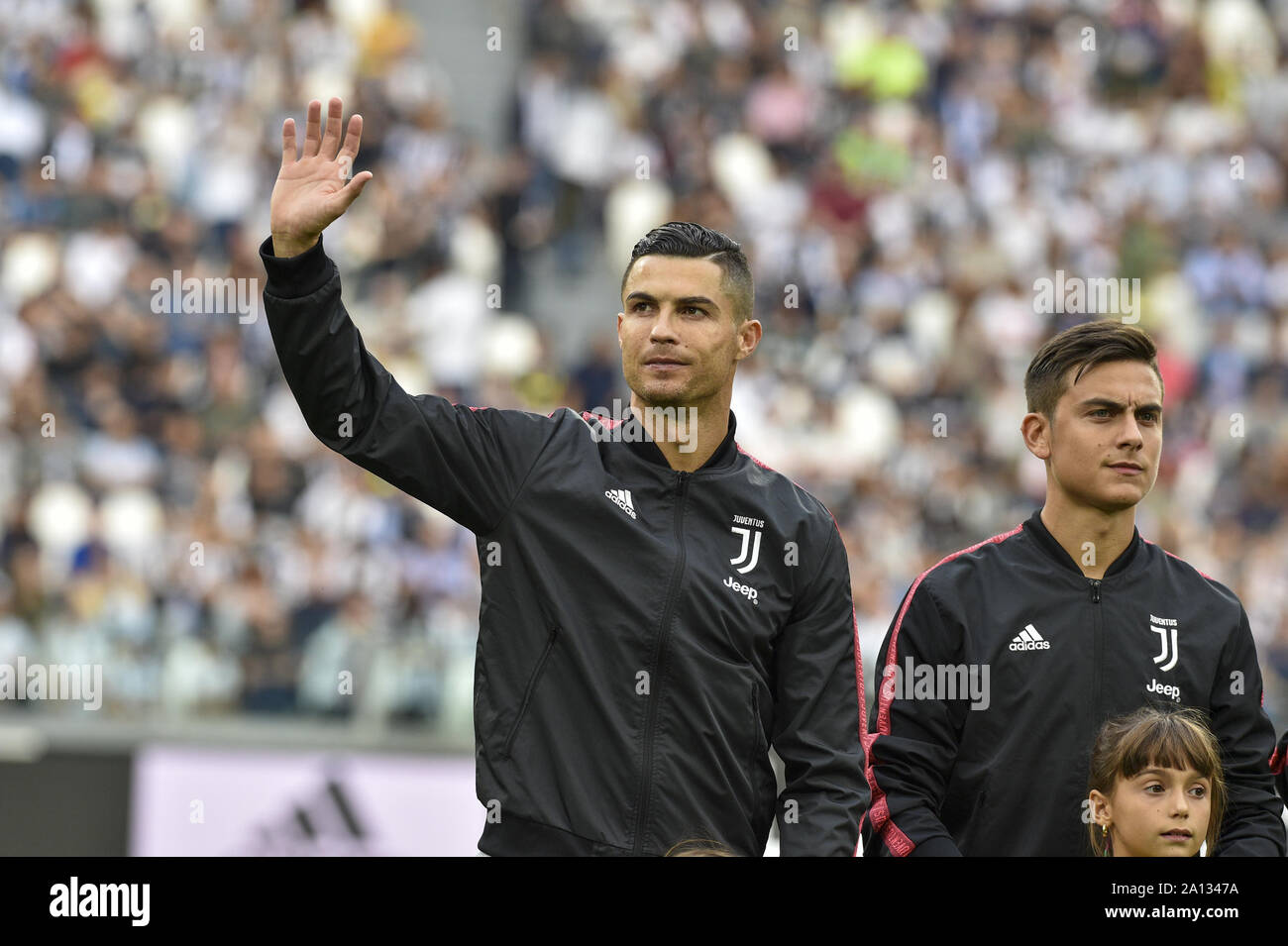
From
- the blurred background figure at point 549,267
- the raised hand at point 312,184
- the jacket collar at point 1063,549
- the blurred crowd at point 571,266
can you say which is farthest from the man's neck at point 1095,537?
the blurred crowd at point 571,266

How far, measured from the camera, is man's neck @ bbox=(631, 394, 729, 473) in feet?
14.7

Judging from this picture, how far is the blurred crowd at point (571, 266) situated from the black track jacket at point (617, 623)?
5.50 meters

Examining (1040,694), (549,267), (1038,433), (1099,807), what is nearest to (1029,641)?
(1040,694)

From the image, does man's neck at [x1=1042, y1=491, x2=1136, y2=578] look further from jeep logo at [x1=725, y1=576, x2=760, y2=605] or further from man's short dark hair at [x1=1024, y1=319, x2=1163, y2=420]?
jeep logo at [x1=725, y1=576, x2=760, y2=605]

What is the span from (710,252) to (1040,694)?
1.27 m

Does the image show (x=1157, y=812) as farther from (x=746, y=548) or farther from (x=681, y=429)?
(x=681, y=429)

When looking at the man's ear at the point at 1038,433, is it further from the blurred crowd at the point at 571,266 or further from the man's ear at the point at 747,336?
the blurred crowd at the point at 571,266

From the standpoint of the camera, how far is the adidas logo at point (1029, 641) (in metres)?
4.55

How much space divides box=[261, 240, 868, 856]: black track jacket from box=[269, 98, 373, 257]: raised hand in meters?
0.05

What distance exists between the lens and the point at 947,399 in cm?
1366

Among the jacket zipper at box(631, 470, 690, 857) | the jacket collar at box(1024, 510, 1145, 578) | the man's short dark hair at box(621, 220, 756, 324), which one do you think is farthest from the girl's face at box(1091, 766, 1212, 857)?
the man's short dark hair at box(621, 220, 756, 324)

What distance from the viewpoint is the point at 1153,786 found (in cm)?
436

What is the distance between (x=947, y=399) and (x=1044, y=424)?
29.5 ft
